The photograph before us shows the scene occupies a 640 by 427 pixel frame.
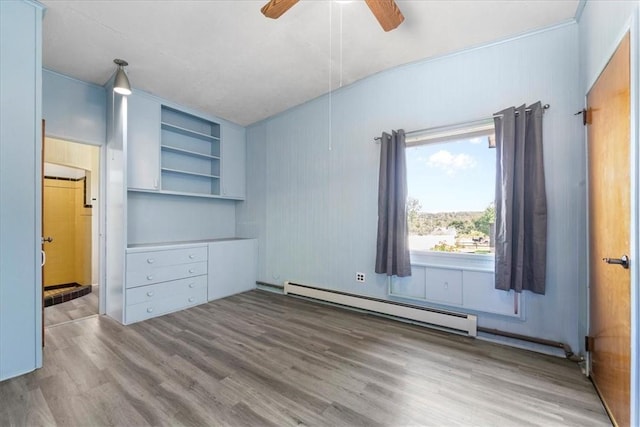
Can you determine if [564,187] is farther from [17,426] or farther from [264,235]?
[17,426]

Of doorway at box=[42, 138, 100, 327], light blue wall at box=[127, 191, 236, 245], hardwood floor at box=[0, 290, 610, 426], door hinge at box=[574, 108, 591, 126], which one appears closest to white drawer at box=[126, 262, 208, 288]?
hardwood floor at box=[0, 290, 610, 426]

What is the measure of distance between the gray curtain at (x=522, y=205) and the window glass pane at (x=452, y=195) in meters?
0.24

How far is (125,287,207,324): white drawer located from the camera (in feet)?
9.61

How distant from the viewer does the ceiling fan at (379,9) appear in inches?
67.5

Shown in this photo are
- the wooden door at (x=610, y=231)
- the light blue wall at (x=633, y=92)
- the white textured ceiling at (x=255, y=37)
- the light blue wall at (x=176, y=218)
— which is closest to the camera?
the light blue wall at (x=633, y=92)

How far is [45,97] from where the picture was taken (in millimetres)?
2830

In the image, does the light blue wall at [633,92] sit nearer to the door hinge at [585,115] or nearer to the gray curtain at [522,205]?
the door hinge at [585,115]

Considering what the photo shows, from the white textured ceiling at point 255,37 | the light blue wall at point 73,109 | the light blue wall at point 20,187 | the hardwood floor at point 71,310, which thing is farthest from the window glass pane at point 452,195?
the hardwood floor at point 71,310

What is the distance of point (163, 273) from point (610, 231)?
388cm

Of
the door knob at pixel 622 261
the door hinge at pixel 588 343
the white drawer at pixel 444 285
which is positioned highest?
the door knob at pixel 622 261

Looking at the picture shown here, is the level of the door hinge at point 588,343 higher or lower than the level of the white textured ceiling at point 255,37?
lower

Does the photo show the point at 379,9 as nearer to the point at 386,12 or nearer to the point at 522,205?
the point at 386,12

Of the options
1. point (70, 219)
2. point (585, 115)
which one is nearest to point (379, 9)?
point (585, 115)

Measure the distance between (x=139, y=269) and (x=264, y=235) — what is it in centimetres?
171
